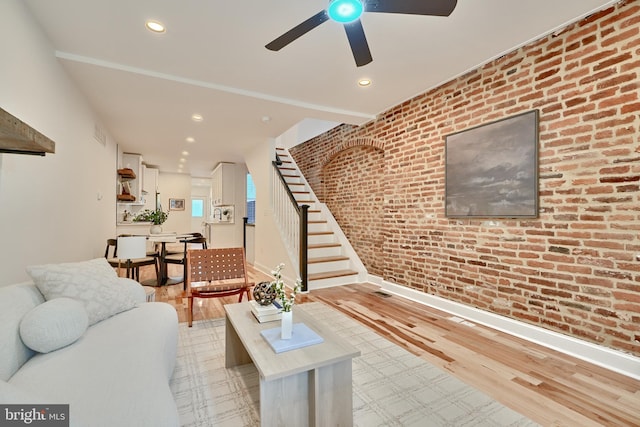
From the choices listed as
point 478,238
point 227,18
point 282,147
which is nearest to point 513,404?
point 478,238

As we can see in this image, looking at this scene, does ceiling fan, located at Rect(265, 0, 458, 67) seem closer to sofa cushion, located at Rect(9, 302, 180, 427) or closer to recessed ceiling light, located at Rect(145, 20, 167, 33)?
recessed ceiling light, located at Rect(145, 20, 167, 33)

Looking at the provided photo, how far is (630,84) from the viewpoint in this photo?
2119mm

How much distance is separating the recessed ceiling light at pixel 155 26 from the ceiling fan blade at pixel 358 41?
1557 millimetres

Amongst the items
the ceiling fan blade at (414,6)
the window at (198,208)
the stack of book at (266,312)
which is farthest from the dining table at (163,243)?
the window at (198,208)

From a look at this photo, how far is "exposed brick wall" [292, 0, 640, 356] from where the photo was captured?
2.14 meters

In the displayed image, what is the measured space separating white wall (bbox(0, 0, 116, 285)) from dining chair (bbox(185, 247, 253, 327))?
3.95 ft

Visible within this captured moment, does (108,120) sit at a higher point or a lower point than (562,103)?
higher

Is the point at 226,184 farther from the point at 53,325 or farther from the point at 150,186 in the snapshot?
the point at 53,325

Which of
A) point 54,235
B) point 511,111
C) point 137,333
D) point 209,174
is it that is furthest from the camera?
point 209,174

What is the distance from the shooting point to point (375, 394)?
1.94 meters

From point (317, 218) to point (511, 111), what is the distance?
391cm

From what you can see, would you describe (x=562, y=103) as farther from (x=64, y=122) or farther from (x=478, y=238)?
(x=64, y=122)

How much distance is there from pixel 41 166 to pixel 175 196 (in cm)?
790

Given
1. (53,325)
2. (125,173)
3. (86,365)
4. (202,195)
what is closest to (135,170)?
(125,173)
